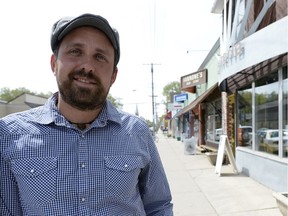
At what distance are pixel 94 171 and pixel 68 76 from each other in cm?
52

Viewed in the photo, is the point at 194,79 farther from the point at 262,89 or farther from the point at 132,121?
the point at 132,121

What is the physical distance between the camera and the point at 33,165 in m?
1.48

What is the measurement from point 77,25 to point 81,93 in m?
0.35

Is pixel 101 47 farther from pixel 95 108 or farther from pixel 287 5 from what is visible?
pixel 287 5

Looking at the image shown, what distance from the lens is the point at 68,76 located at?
1.64 meters

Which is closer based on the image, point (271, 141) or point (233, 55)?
point (233, 55)

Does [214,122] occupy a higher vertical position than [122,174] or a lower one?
higher

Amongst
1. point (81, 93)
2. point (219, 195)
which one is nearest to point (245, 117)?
point (219, 195)

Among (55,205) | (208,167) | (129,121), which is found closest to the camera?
(55,205)

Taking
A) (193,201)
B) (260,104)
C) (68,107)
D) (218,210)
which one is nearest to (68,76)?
(68,107)

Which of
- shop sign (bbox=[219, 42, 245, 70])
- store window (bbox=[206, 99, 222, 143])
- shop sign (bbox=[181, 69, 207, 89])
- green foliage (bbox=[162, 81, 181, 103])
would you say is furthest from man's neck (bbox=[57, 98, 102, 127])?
green foliage (bbox=[162, 81, 181, 103])

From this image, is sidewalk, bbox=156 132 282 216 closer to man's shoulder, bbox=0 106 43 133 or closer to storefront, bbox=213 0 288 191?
storefront, bbox=213 0 288 191

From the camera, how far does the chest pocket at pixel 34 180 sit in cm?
145

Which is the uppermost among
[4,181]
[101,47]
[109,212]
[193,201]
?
[101,47]
